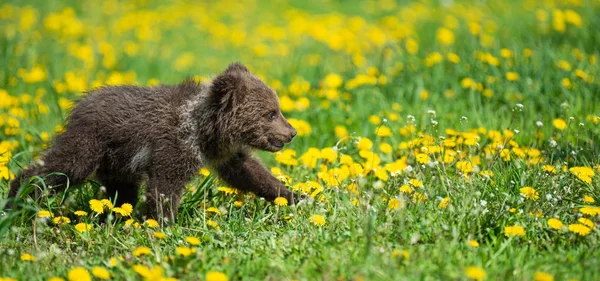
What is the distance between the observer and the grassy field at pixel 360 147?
3875mm

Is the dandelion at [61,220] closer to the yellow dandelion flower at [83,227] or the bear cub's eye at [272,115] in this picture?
the yellow dandelion flower at [83,227]

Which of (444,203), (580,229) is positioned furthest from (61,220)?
(580,229)

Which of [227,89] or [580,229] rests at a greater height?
[227,89]

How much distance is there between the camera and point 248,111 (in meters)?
5.02

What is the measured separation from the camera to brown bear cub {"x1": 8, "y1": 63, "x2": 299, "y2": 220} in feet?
15.9

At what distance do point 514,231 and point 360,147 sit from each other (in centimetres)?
201

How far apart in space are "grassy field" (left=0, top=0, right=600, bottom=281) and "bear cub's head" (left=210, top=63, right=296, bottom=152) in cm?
42

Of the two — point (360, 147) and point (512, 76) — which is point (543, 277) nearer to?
point (360, 147)

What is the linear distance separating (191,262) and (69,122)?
1.80m

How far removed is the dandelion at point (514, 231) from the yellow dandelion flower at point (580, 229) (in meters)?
0.27

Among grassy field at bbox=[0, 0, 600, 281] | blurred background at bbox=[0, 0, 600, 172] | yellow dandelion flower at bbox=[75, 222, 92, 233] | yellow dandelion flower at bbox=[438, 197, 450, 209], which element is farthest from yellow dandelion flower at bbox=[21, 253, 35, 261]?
blurred background at bbox=[0, 0, 600, 172]

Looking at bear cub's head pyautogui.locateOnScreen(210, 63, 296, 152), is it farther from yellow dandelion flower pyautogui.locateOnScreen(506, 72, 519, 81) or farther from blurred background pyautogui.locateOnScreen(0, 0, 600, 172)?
yellow dandelion flower pyautogui.locateOnScreen(506, 72, 519, 81)

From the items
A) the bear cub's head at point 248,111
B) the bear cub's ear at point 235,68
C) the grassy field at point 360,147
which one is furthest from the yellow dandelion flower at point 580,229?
the bear cub's ear at point 235,68

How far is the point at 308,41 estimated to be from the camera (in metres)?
10.6
